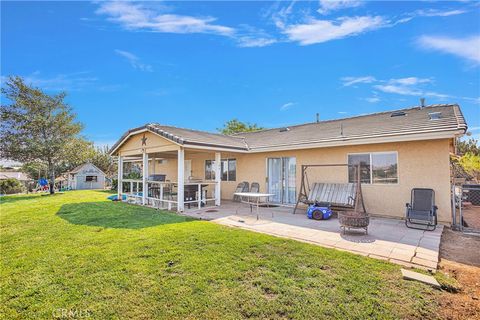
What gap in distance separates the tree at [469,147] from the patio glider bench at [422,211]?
2352cm

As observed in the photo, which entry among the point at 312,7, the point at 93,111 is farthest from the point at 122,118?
the point at 312,7

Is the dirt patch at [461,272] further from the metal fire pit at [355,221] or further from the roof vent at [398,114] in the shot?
the roof vent at [398,114]

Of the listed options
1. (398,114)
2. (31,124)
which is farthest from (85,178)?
(398,114)

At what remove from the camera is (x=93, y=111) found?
29219 millimetres

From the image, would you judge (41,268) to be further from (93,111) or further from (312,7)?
(93,111)

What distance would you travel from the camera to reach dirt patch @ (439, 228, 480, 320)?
2.96 meters

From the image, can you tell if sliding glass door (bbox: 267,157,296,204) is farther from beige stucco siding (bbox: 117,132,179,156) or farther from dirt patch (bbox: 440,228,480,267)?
dirt patch (bbox: 440,228,480,267)

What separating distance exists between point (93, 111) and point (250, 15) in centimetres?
2660

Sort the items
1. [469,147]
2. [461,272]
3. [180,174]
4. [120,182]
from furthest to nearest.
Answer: [469,147] < [120,182] < [180,174] < [461,272]

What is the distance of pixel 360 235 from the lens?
605 cm

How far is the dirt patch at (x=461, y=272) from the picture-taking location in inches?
117

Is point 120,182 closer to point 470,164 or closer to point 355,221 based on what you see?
point 355,221

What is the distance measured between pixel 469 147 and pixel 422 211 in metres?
26.1

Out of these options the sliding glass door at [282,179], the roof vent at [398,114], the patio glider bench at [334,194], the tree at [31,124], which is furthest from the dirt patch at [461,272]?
the tree at [31,124]
